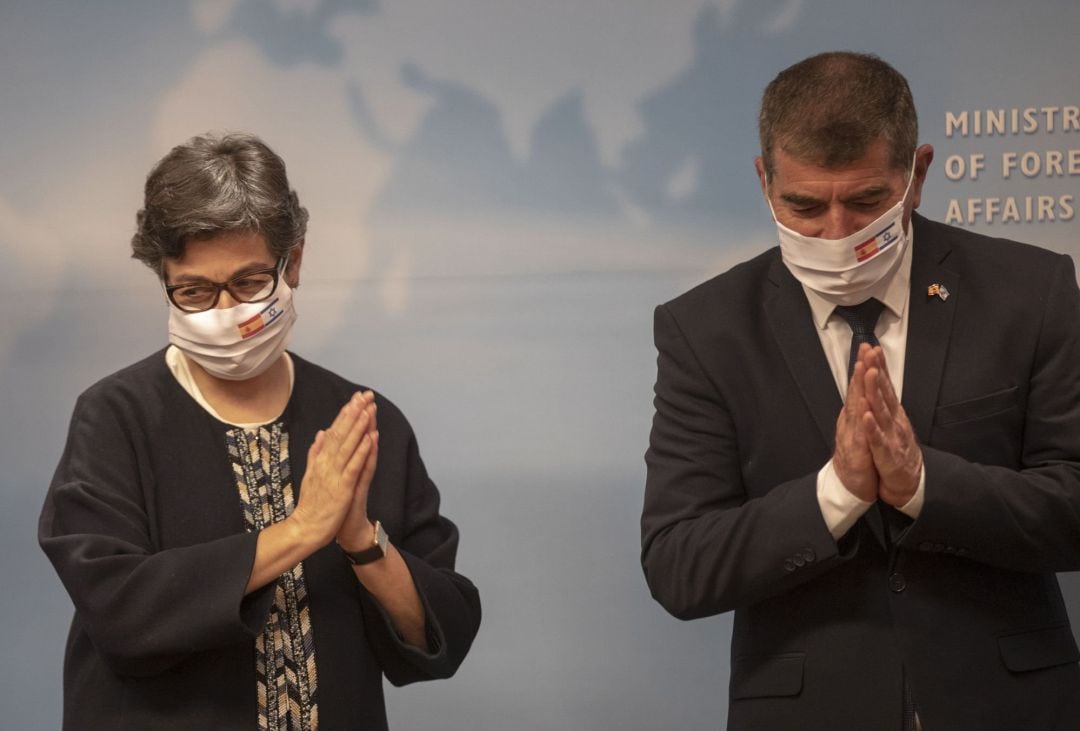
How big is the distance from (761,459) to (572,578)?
1590 millimetres

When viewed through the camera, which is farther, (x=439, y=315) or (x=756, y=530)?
(x=439, y=315)

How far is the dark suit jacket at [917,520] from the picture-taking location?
2.39 m

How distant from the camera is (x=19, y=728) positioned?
4.12 metres

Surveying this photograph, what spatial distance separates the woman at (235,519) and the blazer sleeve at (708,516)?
46 centimetres

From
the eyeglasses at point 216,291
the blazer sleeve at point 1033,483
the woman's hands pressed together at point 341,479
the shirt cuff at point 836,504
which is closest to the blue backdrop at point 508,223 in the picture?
the eyeglasses at point 216,291

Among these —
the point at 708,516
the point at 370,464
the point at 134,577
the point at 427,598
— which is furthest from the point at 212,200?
the point at 708,516

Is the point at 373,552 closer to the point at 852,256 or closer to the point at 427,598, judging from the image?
the point at 427,598

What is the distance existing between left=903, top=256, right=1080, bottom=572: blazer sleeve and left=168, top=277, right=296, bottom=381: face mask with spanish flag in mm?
1162

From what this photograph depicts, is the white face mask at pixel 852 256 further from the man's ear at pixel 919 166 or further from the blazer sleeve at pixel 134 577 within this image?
the blazer sleeve at pixel 134 577

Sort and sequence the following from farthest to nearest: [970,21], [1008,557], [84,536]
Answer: [970,21]
[84,536]
[1008,557]

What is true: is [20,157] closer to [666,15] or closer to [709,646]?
[666,15]

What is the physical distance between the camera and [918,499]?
2340 mm

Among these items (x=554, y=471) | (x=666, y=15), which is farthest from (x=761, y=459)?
(x=666, y=15)

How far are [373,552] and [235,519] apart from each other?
258 millimetres
